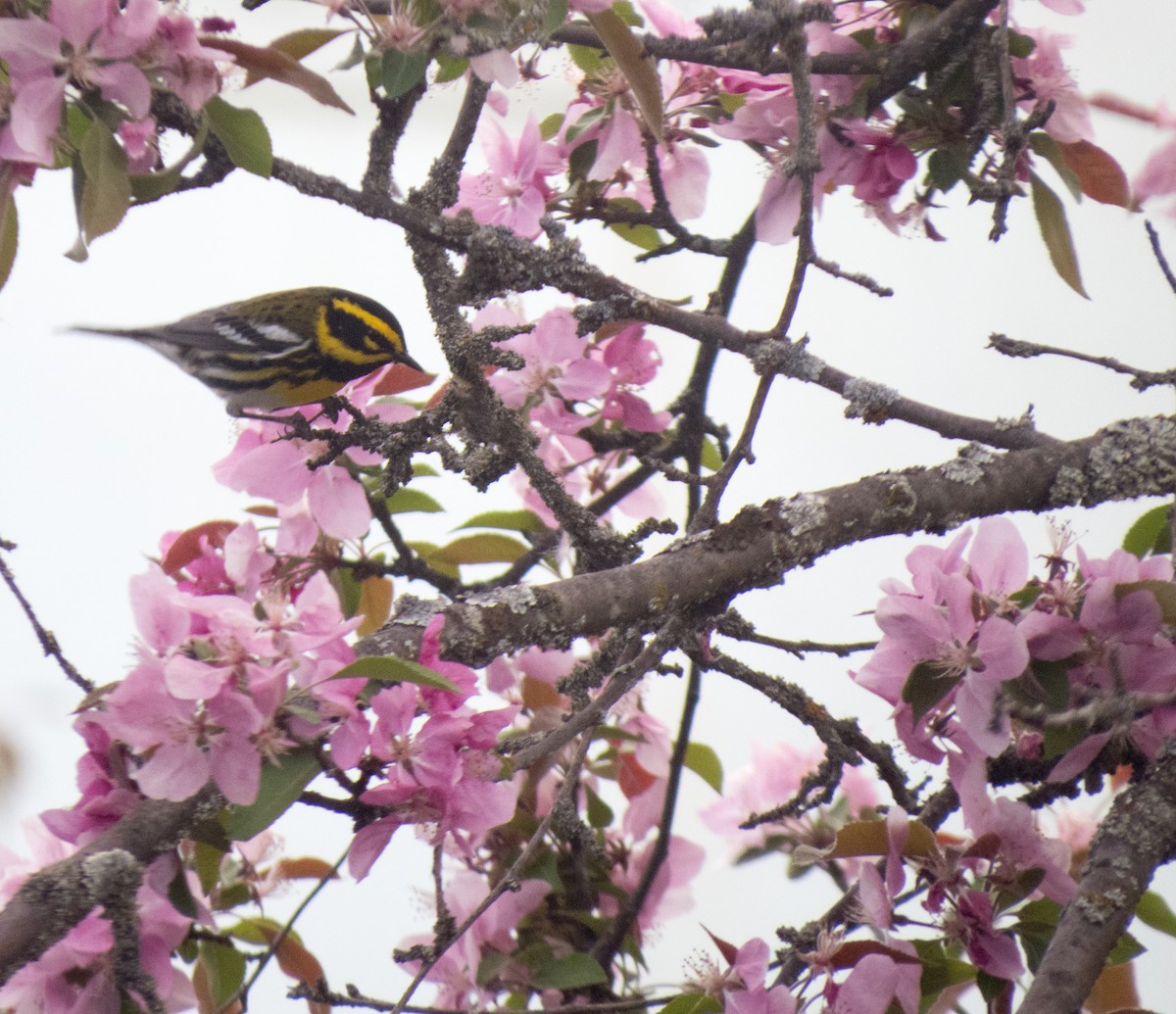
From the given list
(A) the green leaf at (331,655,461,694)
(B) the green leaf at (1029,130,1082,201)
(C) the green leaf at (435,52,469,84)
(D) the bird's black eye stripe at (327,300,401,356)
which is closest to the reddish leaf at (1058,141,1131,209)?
(B) the green leaf at (1029,130,1082,201)

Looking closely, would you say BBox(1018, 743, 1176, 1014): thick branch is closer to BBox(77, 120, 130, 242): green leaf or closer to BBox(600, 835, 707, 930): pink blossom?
BBox(600, 835, 707, 930): pink blossom

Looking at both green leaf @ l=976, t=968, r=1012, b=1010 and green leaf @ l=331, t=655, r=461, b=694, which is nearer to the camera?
green leaf @ l=331, t=655, r=461, b=694

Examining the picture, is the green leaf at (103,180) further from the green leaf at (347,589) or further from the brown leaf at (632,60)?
the green leaf at (347,589)

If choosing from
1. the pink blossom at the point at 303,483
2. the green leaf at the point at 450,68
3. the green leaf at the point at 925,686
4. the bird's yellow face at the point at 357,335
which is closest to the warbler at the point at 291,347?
the bird's yellow face at the point at 357,335

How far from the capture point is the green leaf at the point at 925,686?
2.21 ft

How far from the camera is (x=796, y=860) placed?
28.3 inches

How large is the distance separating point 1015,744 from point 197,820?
0.49 m

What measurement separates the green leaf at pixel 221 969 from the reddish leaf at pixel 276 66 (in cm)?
53

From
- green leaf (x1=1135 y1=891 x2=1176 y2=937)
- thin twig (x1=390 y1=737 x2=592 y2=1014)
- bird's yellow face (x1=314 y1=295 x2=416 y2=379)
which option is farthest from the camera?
bird's yellow face (x1=314 y1=295 x2=416 y2=379)

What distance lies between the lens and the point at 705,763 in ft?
3.78

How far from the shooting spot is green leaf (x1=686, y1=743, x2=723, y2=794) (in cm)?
115

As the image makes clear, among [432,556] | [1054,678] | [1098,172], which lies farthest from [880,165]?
[432,556]

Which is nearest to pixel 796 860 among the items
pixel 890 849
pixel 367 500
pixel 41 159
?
pixel 890 849

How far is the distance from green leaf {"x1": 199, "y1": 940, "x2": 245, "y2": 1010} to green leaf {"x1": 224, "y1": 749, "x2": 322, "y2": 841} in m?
0.22
